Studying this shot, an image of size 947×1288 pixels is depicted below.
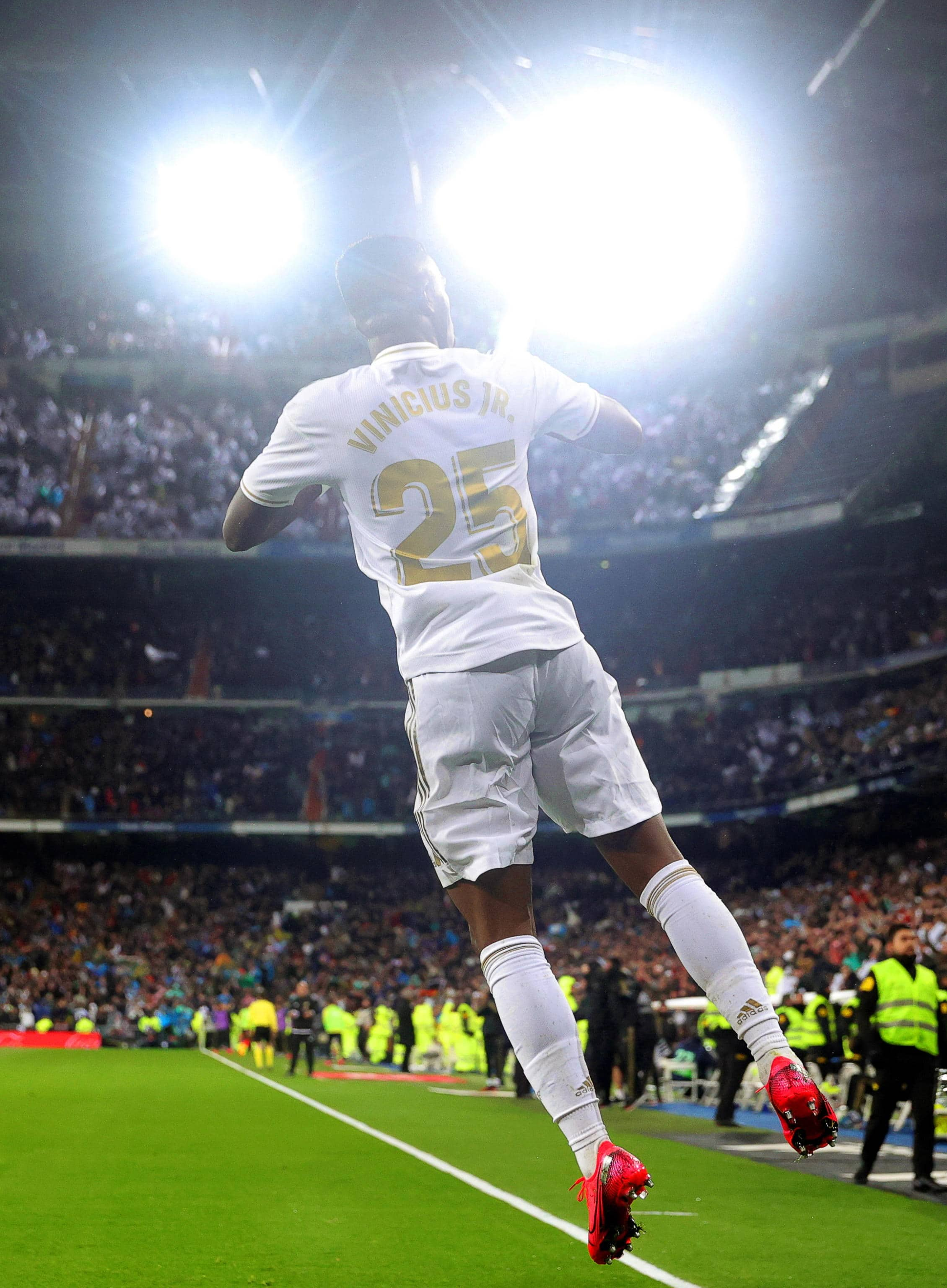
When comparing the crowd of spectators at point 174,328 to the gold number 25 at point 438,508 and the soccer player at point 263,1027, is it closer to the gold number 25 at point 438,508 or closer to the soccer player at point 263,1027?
the soccer player at point 263,1027

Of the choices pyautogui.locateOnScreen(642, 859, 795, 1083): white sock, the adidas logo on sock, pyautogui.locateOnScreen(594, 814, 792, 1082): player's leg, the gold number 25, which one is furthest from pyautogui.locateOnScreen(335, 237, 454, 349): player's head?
the adidas logo on sock

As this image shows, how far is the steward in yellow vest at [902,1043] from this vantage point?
31.3 feet

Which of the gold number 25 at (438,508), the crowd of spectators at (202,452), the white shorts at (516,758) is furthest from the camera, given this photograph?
the crowd of spectators at (202,452)

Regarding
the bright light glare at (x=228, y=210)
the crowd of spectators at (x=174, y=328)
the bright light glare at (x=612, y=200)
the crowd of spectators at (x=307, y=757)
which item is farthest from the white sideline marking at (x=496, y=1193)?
the crowd of spectators at (x=174, y=328)

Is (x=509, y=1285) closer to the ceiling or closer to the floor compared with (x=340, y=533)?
closer to the floor

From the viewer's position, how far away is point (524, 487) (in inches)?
142

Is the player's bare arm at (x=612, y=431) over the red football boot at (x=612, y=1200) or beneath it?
over

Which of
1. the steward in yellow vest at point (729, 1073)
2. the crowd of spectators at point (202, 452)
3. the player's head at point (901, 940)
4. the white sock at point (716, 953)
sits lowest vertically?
the steward in yellow vest at point (729, 1073)

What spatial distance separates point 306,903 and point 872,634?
18.2 m

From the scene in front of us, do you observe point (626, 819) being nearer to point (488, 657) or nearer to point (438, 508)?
point (488, 657)

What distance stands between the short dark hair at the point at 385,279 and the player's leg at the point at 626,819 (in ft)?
3.52

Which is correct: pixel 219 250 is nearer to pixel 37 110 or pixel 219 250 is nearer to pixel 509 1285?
pixel 37 110

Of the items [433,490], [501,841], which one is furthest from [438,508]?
[501,841]

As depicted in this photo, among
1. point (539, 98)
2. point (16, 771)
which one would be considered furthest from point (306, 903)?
point (539, 98)
